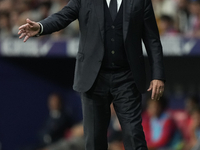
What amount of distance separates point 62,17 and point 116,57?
511 mm

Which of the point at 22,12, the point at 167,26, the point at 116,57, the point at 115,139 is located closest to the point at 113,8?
the point at 116,57

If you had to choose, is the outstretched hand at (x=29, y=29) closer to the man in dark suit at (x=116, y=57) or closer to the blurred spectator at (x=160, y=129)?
the man in dark suit at (x=116, y=57)

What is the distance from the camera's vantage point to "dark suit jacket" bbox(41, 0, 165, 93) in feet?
13.4

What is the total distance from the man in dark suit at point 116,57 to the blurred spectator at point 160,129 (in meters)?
3.58

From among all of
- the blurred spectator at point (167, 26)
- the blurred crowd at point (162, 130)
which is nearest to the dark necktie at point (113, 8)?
the blurred crowd at point (162, 130)

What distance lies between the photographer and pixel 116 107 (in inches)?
165

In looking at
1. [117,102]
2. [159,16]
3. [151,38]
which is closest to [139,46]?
[151,38]

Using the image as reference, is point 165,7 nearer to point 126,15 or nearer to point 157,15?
point 157,15

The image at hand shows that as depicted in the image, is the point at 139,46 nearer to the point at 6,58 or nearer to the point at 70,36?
the point at 70,36

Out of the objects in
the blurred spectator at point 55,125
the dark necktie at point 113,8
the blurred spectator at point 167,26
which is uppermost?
the dark necktie at point 113,8

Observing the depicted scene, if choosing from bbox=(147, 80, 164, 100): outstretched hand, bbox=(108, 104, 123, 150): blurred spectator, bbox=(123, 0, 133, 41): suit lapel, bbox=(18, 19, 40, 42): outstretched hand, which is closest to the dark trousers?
bbox=(147, 80, 164, 100): outstretched hand

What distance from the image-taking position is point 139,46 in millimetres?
4172

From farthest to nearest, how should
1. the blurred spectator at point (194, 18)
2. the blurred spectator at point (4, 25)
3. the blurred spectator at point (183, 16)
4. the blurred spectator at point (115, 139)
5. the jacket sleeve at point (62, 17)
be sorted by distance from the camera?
the blurred spectator at point (4, 25)
the blurred spectator at point (183, 16)
the blurred spectator at point (194, 18)
the blurred spectator at point (115, 139)
the jacket sleeve at point (62, 17)

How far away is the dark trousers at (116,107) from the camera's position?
4094 millimetres
